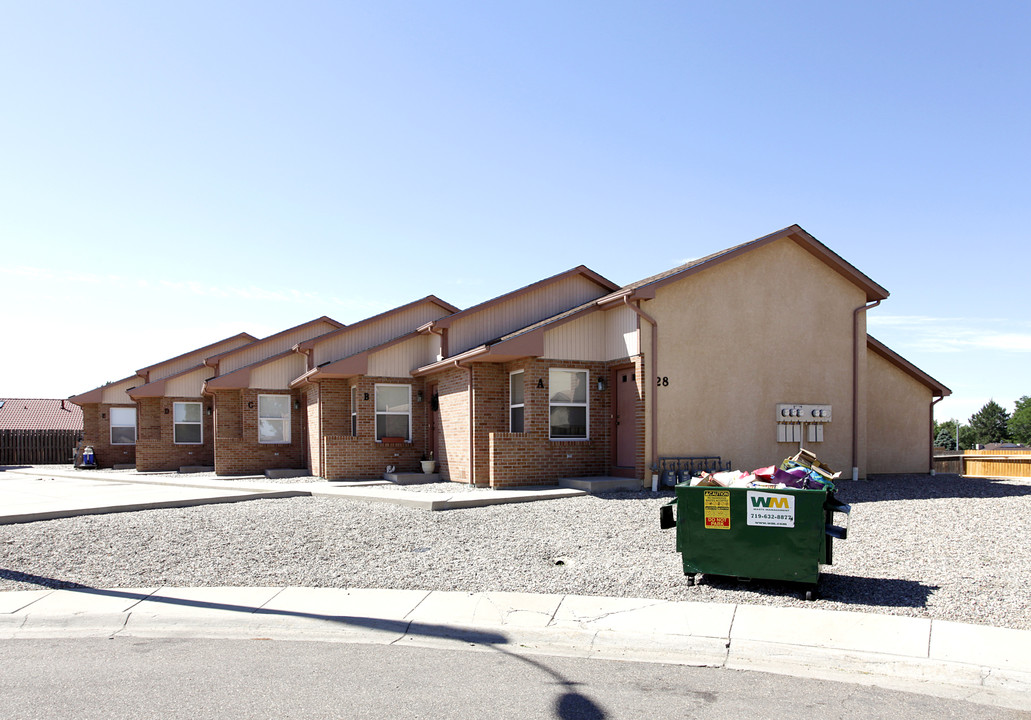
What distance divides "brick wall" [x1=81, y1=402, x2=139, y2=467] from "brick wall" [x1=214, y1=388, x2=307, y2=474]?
944 cm

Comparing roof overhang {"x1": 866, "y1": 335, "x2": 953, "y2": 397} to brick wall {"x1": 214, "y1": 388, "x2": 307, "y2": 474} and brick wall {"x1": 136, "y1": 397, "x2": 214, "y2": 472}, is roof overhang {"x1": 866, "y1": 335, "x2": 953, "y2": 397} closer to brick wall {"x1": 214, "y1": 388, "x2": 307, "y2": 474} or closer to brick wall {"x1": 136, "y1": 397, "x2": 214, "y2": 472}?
brick wall {"x1": 214, "y1": 388, "x2": 307, "y2": 474}

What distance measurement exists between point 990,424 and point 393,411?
11286 cm

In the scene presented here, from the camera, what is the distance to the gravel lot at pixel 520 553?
770 cm

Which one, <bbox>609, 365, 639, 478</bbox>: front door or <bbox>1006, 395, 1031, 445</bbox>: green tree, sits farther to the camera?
<bbox>1006, 395, 1031, 445</bbox>: green tree

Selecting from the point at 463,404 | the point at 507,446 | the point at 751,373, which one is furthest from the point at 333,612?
the point at 751,373

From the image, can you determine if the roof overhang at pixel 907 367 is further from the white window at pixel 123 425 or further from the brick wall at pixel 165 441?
the white window at pixel 123 425

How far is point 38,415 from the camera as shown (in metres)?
40.6

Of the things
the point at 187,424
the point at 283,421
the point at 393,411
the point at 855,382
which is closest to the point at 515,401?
the point at 393,411

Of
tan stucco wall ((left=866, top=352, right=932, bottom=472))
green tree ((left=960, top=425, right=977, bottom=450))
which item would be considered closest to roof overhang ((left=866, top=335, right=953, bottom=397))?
tan stucco wall ((left=866, top=352, right=932, bottom=472))

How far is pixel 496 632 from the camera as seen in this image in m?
6.78

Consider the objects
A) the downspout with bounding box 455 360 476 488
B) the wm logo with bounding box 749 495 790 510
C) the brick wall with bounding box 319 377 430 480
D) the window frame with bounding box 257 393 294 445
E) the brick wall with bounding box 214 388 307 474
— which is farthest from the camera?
the window frame with bounding box 257 393 294 445

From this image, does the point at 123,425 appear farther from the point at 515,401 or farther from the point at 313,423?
the point at 515,401

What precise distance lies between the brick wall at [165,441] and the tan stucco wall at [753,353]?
18010 mm

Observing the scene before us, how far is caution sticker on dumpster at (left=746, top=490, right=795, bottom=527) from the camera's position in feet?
24.8
